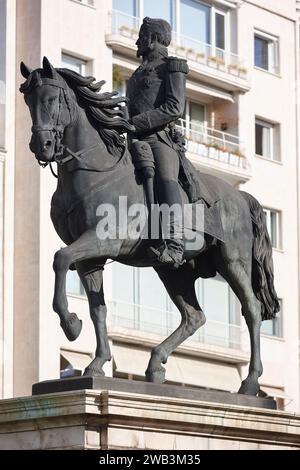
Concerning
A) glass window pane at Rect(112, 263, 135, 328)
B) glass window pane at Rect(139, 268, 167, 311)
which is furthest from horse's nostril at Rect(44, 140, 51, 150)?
glass window pane at Rect(139, 268, 167, 311)

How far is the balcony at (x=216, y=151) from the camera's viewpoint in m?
51.3

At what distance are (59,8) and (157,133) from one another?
2717 cm

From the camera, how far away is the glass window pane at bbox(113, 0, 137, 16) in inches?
1967

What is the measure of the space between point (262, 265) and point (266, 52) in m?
35.5

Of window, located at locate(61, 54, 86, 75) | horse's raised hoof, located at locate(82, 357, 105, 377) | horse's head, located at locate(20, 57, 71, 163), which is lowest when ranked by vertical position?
horse's raised hoof, located at locate(82, 357, 105, 377)

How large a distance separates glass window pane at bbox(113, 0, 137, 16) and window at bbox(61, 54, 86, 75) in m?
2.78

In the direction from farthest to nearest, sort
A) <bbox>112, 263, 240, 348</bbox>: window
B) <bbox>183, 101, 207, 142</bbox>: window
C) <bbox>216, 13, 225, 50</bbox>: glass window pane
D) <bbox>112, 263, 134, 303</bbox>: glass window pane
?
<bbox>216, 13, 225, 50</bbox>: glass window pane < <bbox>183, 101, 207, 142</bbox>: window < <bbox>112, 263, 240, 348</bbox>: window < <bbox>112, 263, 134, 303</bbox>: glass window pane

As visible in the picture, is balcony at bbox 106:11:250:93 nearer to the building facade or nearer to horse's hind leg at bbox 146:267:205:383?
the building facade

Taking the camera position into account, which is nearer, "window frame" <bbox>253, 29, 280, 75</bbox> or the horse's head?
the horse's head

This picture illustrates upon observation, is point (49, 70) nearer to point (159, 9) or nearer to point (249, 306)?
point (249, 306)

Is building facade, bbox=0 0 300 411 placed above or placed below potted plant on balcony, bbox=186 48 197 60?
below

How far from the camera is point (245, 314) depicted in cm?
2128

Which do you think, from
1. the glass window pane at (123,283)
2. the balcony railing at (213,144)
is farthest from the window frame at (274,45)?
the glass window pane at (123,283)

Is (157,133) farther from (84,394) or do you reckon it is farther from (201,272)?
(84,394)
